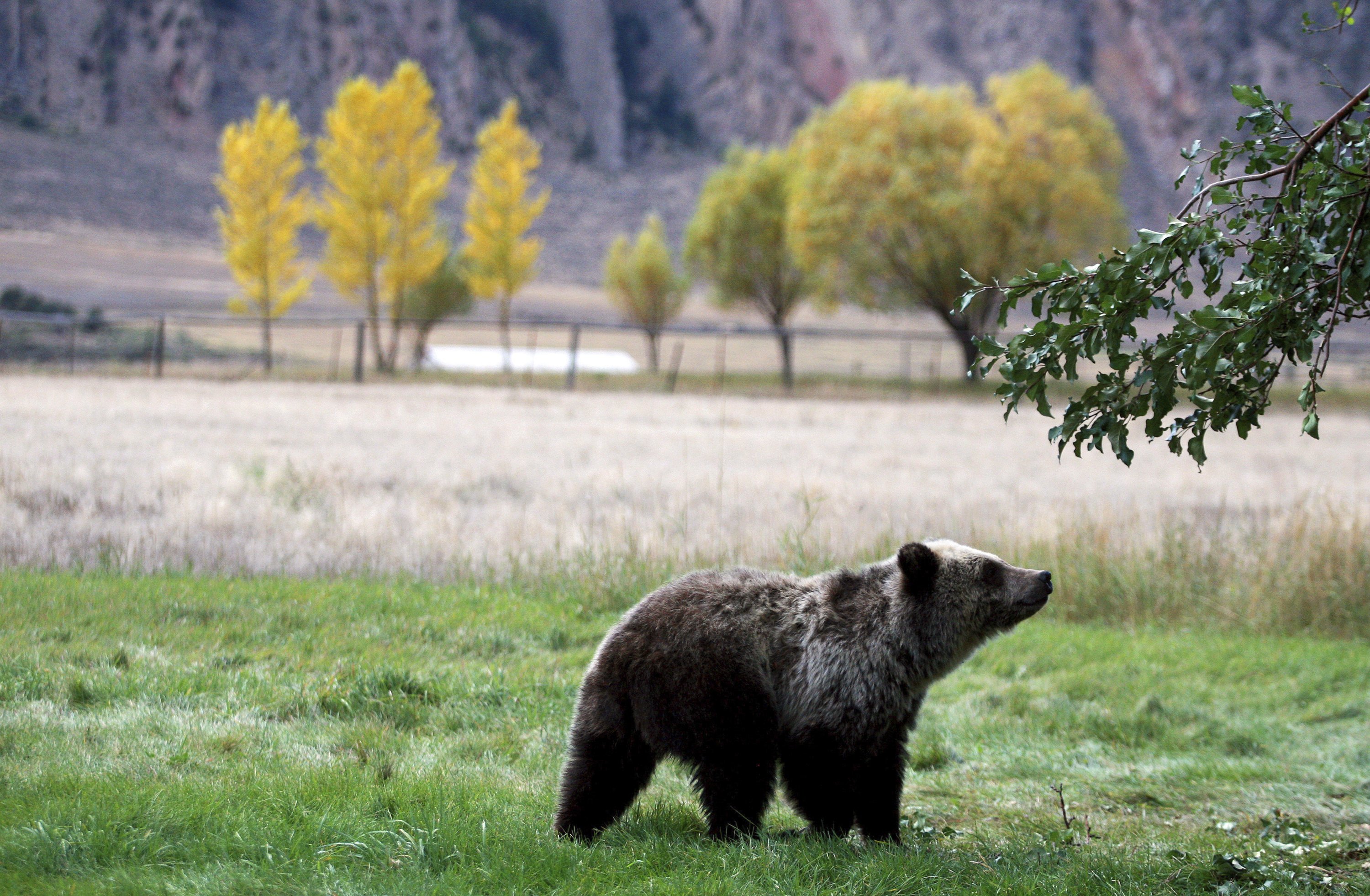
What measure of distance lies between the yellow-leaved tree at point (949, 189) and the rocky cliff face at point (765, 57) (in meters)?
101

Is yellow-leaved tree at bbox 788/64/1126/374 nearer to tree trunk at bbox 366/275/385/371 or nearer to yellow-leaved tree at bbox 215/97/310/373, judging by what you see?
tree trunk at bbox 366/275/385/371

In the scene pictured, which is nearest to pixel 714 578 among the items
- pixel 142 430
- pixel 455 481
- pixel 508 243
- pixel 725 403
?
pixel 455 481

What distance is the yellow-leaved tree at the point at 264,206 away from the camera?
56.7 m

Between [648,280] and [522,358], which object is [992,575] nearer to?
[522,358]

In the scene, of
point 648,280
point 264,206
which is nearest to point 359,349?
point 264,206

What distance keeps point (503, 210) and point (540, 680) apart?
59.9 metres

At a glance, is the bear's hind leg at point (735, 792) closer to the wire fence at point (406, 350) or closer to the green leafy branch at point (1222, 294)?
the green leafy branch at point (1222, 294)

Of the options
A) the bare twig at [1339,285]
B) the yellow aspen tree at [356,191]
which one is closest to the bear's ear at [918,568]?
the bare twig at [1339,285]

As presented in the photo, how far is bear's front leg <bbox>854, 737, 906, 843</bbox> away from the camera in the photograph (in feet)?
16.5

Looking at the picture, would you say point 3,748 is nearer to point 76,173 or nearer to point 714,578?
point 714,578

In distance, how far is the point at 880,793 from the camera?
5.04 meters

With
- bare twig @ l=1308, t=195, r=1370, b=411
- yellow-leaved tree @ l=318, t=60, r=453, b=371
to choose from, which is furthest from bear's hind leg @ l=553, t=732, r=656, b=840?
yellow-leaved tree @ l=318, t=60, r=453, b=371

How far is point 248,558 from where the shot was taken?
10141 mm

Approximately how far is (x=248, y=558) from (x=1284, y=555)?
32.5 feet
